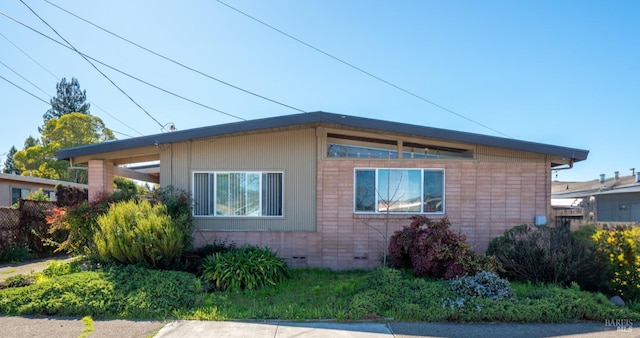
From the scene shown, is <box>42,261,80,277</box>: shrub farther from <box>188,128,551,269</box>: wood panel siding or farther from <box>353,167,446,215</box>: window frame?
<box>353,167,446,215</box>: window frame

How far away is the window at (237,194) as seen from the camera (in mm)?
9406

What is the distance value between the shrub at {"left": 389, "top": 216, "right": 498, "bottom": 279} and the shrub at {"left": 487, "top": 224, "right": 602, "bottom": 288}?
29.2 inches

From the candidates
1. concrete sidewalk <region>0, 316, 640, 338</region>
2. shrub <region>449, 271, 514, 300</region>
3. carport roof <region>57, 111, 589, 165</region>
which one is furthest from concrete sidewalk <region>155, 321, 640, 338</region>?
carport roof <region>57, 111, 589, 165</region>

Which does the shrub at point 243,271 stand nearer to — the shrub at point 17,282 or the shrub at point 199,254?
the shrub at point 199,254

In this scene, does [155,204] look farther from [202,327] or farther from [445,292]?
[445,292]

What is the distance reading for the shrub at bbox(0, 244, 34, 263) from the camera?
10375 mm

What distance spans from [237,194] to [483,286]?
5.93 m

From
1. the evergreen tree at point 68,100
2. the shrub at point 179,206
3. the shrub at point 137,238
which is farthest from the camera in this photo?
the evergreen tree at point 68,100

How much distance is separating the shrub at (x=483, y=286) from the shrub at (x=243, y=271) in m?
3.36

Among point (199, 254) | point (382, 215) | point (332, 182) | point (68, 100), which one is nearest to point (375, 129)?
point (332, 182)

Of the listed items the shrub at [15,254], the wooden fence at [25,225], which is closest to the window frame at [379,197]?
the shrub at [15,254]

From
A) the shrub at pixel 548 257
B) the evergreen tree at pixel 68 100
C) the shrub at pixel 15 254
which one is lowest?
the shrub at pixel 15 254

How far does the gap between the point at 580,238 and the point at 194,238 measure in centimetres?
832

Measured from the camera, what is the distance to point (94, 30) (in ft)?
32.3
